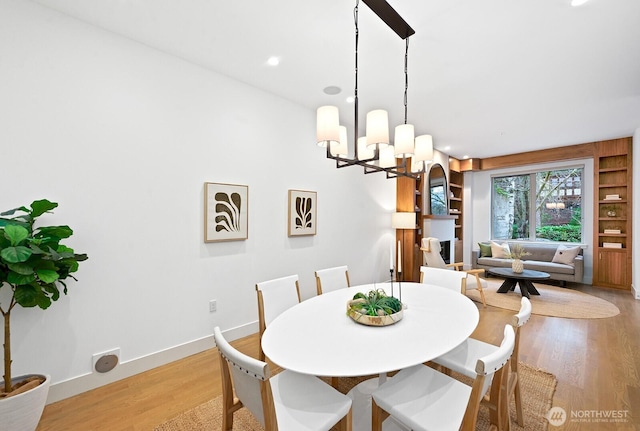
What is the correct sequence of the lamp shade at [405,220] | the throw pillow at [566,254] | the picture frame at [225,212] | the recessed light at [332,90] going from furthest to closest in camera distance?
1. the throw pillow at [566,254]
2. the lamp shade at [405,220]
3. the recessed light at [332,90]
4. the picture frame at [225,212]

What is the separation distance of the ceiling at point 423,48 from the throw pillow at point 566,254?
2.83 m

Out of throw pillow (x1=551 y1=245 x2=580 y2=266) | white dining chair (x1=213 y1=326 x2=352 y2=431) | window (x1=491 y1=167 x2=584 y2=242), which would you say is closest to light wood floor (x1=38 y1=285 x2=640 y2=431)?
white dining chair (x1=213 y1=326 x2=352 y2=431)

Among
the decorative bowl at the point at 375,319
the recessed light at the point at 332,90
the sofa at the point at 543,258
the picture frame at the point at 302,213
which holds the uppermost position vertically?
the recessed light at the point at 332,90

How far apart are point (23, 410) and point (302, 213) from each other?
275 cm

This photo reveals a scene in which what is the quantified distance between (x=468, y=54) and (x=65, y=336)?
13.0 ft

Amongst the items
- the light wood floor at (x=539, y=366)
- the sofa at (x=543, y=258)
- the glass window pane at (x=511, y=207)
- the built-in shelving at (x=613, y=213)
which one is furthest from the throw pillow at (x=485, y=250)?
the light wood floor at (x=539, y=366)

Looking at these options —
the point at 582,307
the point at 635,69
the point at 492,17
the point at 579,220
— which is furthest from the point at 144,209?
the point at 579,220

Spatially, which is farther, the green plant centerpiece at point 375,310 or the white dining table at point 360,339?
the green plant centerpiece at point 375,310

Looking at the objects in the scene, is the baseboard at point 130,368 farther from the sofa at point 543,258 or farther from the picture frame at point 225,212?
A: the sofa at point 543,258

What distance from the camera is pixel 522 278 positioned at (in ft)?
15.3

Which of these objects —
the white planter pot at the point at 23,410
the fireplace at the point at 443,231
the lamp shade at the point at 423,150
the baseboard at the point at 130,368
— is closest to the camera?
the white planter pot at the point at 23,410

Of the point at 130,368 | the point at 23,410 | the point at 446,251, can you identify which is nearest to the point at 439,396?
the point at 23,410

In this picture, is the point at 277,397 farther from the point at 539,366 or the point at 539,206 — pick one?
the point at 539,206

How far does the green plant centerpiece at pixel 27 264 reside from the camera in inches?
62.1
